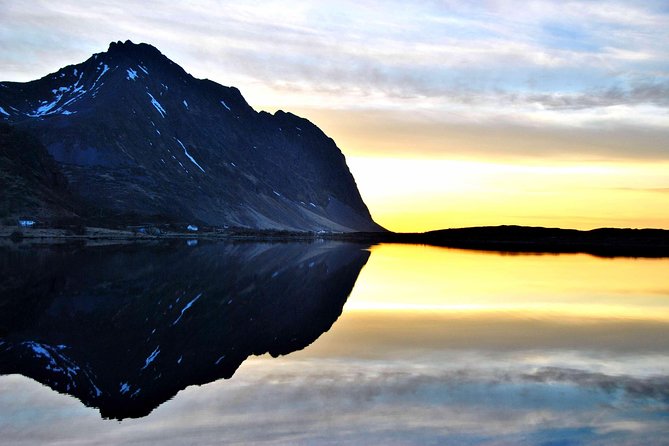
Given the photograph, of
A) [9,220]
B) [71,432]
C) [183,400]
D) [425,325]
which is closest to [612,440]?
[183,400]

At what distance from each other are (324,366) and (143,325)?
1220cm

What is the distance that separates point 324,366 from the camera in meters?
24.4

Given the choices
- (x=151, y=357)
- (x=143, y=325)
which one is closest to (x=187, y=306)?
(x=143, y=325)

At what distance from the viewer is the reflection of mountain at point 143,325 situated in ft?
73.1

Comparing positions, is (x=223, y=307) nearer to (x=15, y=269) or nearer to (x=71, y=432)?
(x=71, y=432)

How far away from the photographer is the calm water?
16984mm

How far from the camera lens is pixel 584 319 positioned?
39031mm

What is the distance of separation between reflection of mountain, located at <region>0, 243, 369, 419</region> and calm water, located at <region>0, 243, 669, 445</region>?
0.41 ft

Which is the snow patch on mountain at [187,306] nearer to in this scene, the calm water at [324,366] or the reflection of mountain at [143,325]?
the reflection of mountain at [143,325]

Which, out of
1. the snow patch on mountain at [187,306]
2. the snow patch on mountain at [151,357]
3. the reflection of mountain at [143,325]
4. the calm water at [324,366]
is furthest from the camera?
the snow patch on mountain at [187,306]

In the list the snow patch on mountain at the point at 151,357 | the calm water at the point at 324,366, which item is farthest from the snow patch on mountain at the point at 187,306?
the snow patch on mountain at the point at 151,357

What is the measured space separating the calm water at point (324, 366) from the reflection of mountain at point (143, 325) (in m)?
0.12

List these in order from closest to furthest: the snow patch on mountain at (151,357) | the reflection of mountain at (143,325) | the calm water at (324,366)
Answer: the calm water at (324,366)
the reflection of mountain at (143,325)
the snow patch on mountain at (151,357)

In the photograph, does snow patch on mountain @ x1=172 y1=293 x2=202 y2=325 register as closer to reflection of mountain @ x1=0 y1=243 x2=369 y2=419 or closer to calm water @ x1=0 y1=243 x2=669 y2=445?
reflection of mountain @ x1=0 y1=243 x2=369 y2=419
